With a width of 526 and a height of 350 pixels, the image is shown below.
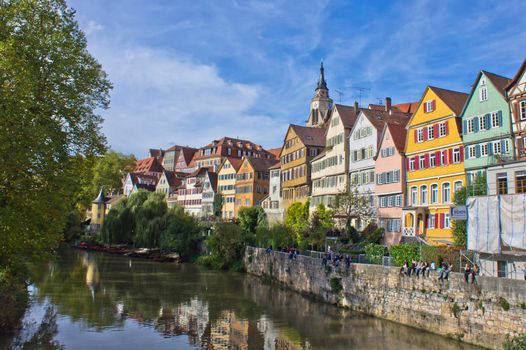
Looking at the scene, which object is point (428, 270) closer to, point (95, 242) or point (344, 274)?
point (344, 274)

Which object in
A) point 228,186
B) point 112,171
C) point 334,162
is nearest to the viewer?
point 334,162

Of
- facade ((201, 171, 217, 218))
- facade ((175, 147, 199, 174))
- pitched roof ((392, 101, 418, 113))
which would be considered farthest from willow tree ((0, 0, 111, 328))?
facade ((175, 147, 199, 174))

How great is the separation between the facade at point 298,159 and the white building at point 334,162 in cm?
258

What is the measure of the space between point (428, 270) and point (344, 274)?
729cm

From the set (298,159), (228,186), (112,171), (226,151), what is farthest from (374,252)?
(112,171)

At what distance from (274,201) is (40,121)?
42312 millimetres

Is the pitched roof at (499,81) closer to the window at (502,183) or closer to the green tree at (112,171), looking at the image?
the window at (502,183)

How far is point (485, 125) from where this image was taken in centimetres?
3036

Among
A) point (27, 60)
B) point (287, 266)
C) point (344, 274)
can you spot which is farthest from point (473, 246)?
point (27, 60)

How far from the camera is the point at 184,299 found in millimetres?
31188

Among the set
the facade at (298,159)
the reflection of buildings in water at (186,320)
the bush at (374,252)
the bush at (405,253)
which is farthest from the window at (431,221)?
the facade at (298,159)

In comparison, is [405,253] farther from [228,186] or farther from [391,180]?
[228,186]

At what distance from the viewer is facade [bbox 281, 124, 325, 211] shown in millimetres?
53250

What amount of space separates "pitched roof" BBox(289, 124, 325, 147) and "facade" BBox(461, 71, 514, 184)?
22.8 metres
